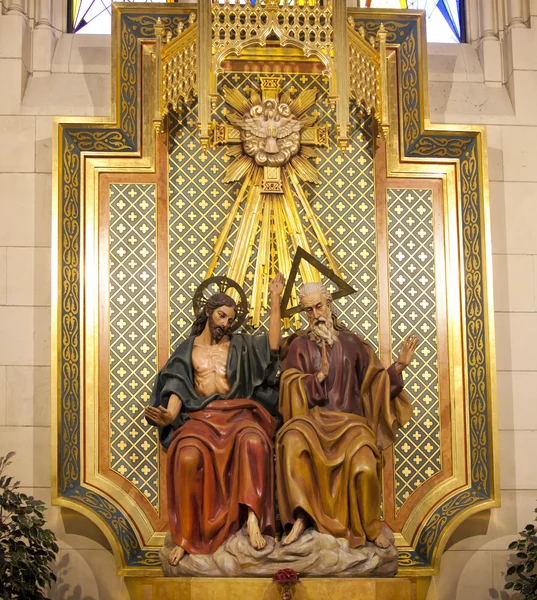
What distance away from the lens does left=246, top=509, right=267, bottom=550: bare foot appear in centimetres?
728

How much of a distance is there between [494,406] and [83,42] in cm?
389

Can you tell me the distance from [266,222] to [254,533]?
2275 mm

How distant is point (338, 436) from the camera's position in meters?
7.49

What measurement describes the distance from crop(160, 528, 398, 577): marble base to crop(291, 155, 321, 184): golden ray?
252 centimetres

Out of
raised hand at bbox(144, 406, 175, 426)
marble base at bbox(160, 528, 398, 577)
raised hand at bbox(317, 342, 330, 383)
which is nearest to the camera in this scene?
marble base at bbox(160, 528, 398, 577)

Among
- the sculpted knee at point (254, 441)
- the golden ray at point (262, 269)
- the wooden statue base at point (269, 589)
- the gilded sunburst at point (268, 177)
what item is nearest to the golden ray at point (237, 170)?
the gilded sunburst at point (268, 177)

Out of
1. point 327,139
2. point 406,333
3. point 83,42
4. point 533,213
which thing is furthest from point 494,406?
point 83,42

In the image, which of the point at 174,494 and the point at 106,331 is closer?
the point at 174,494

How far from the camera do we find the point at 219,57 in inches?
328

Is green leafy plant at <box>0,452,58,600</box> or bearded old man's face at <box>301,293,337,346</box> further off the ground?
bearded old man's face at <box>301,293,337,346</box>

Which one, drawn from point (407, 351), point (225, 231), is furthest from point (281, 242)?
point (407, 351)

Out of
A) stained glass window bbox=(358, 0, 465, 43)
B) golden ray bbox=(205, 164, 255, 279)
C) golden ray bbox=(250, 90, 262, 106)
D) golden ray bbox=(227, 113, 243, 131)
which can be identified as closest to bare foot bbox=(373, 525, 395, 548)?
golden ray bbox=(205, 164, 255, 279)

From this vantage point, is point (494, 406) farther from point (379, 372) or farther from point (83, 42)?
point (83, 42)

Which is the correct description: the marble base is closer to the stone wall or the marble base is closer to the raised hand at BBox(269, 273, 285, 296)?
the stone wall
